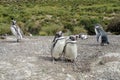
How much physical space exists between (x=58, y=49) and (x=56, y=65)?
30.0 inches

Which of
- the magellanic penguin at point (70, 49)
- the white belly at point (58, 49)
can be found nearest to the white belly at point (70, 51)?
the magellanic penguin at point (70, 49)

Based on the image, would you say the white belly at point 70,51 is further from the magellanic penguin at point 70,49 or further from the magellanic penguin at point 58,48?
the magellanic penguin at point 58,48

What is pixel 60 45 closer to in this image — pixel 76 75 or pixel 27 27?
pixel 76 75

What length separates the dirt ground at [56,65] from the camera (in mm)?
10898

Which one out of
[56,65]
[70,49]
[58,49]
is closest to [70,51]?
[70,49]

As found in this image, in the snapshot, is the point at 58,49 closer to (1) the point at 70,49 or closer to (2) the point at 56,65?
(1) the point at 70,49

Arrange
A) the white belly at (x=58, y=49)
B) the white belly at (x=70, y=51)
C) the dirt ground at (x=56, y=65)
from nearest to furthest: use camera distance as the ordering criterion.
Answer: the dirt ground at (x=56, y=65) → the white belly at (x=70, y=51) → the white belly at (x=58, y=49)

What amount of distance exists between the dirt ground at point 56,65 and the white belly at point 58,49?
24cm

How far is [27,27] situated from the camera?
27766mm

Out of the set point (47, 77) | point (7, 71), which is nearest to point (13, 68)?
point (7, 71)

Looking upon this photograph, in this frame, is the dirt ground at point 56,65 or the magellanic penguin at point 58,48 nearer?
the dirt ground at point 56,65

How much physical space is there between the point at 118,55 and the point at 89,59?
3.48 feet

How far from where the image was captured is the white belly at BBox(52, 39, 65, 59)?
12430mm

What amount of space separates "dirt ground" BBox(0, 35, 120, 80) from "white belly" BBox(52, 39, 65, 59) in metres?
0.24
